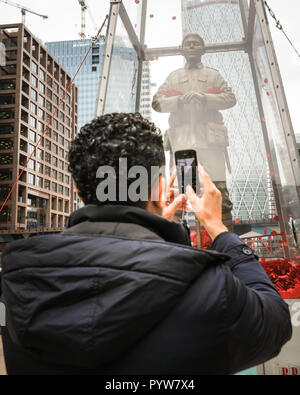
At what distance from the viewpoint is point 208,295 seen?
458mm

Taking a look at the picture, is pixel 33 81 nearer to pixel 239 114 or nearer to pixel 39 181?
pixel 39 181

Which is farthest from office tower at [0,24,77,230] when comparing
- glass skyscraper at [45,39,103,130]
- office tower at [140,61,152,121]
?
office tower at [140,61,152,121]

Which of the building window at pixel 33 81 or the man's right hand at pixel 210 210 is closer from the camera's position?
the man's right hand at pixel 210 210

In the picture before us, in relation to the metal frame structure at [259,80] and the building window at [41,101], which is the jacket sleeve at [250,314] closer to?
the metal frame structure at [259,80]

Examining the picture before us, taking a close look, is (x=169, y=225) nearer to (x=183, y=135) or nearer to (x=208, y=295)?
(x=208, y=295)

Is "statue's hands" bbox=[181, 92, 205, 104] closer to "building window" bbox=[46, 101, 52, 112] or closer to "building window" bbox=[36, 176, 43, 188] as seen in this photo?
"building window" bbox=[36, 176, 43, 188]

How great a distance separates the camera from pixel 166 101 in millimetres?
2318

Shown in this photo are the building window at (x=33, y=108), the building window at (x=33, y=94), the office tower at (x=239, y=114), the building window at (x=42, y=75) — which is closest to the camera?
the office tower at (x=239, y=114)

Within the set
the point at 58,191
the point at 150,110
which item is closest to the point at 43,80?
the point at 58,191

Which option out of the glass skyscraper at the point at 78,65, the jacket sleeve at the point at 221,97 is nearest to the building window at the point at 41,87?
the glass skyscraper at the point at 78,65

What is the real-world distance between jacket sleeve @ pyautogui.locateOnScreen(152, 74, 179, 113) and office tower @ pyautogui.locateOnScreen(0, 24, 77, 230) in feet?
95.9

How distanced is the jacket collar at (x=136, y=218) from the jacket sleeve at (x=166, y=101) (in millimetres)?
1910

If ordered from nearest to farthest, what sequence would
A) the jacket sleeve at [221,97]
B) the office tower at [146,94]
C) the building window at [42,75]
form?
the jacket sleeve at [221,97]
the office tower at [146,94]
the building window at [42,75]

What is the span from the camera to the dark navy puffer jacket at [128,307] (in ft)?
1.40
